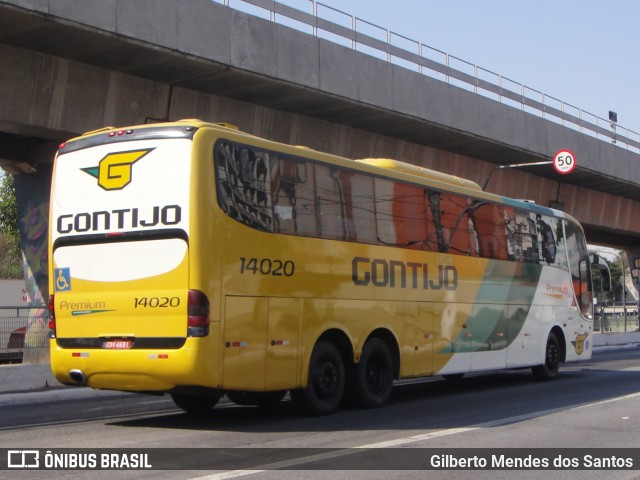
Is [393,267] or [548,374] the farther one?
[548,374]

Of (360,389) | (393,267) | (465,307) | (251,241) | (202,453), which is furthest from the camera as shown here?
(465,307)

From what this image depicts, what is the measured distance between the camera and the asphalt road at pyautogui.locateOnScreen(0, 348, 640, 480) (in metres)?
8.31

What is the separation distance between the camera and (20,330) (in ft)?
55.2

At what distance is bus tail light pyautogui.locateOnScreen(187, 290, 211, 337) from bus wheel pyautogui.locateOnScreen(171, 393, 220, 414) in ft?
8.64

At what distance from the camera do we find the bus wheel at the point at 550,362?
18859mm

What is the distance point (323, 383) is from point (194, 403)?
1.90 metres

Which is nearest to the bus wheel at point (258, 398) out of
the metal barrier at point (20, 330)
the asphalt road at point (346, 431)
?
the asphalt road at point (346, 431)

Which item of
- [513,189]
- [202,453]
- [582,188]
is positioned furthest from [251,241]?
[582,188]

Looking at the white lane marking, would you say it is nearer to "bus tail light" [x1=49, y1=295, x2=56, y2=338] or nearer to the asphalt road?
the asphalt road

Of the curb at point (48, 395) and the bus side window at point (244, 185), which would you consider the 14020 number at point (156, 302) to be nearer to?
the bus side window at point (244, 185)

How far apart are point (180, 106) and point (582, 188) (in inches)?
851

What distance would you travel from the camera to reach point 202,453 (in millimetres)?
9016

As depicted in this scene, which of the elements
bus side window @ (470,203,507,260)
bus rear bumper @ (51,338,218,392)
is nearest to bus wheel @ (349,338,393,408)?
bus rear bumper @ (51,338,218,392)

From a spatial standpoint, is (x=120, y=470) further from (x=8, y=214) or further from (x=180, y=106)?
(x=8, y=214)
